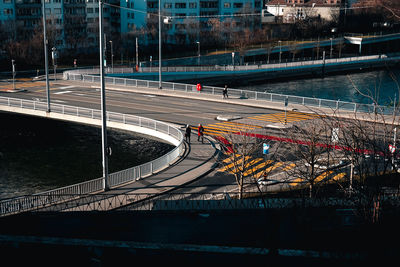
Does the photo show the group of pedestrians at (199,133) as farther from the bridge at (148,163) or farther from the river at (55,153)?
the river at (55,153)

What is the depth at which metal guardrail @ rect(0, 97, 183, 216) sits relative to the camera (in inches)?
954

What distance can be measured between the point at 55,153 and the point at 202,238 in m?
29.2

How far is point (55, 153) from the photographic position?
47.2m

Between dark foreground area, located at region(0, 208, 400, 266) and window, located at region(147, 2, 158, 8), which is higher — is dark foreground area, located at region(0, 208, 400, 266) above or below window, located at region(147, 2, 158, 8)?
below

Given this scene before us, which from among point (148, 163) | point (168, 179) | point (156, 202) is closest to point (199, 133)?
point (148, 163)

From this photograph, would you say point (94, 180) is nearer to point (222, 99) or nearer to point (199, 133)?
point (199, 133)

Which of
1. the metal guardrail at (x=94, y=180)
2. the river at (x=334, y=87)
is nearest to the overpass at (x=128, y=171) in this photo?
the metal guardrail at (x=94, y=180)

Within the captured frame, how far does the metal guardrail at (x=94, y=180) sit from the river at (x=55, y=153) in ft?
10.5

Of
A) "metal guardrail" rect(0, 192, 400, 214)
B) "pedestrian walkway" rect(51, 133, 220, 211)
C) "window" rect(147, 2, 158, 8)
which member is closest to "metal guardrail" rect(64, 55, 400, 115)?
"pedestrian walkway" rect(51, 133, 220, 211)

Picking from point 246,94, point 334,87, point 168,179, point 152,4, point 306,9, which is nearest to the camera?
point 168,179

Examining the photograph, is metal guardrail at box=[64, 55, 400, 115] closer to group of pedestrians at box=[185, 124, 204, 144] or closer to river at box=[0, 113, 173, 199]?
river at box=[0, 113, 173, 199]

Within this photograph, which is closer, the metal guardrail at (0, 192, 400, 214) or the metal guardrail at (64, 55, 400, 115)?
the metal guardrail at (0, 192, 400, 214)

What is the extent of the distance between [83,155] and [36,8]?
74191 millimetres

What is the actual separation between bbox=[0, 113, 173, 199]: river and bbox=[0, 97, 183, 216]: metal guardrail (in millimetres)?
3187
